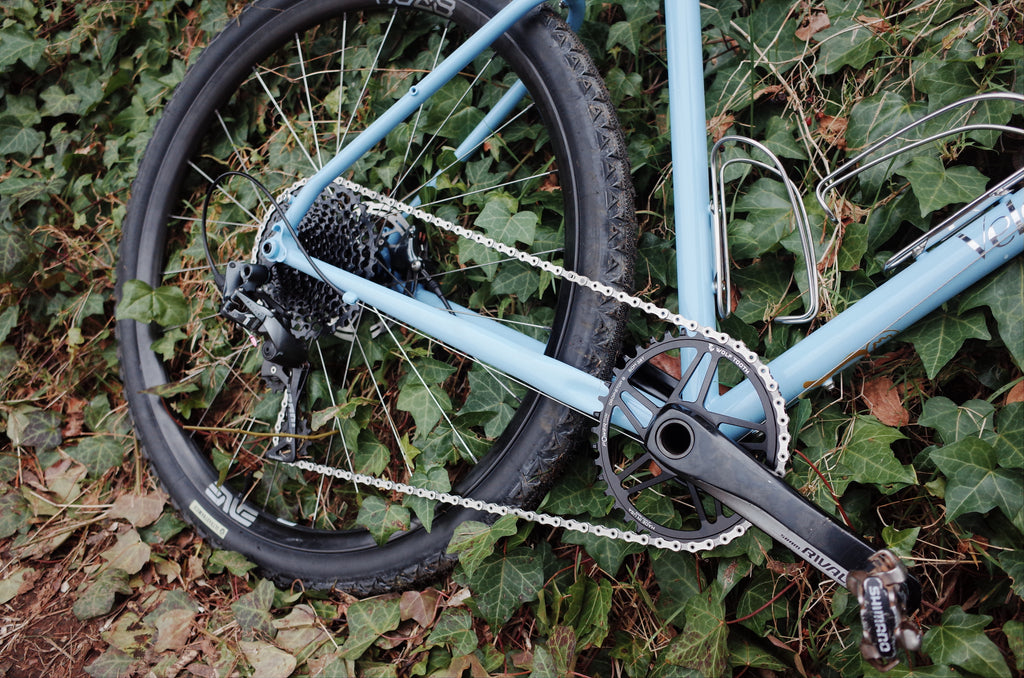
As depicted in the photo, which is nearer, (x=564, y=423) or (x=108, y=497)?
(x=564, y=423)

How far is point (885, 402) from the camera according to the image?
1.33m

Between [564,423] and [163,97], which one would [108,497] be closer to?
[163,97]

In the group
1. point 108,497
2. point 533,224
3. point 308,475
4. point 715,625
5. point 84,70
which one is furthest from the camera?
point 84,70

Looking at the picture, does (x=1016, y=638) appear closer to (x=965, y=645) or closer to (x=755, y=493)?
(x=965, y=645)

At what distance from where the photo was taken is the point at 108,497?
6.25 feet

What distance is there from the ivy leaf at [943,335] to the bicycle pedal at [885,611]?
486 millimetres

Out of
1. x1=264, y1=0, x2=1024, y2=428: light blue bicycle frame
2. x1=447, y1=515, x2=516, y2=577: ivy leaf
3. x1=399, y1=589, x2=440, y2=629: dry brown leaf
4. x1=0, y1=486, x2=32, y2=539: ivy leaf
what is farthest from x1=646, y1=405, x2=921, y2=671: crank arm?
x1=0, y1=486, x2=32, y2=539: ivy leaf

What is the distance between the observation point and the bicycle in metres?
1.12

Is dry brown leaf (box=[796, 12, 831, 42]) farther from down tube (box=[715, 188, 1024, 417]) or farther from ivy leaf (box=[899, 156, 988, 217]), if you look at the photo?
down tube (box=[715, 188, 1024, 417])

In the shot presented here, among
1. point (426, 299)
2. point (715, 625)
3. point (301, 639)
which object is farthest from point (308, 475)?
point (715, 625)

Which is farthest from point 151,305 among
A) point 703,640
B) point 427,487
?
point 703,640

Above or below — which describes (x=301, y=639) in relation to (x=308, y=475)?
below

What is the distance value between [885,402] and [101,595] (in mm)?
1901

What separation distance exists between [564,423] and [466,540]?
0.30 metres
